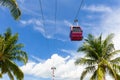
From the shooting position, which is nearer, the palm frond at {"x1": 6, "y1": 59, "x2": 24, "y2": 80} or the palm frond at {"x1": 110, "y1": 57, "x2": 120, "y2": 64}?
the palm frond at {"x1": 6, "y1": 59, "x2": 24, "y2": 80}

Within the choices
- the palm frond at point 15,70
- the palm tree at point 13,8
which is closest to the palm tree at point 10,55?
the palm frond at point 15,70

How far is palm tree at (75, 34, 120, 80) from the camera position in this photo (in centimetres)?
4447

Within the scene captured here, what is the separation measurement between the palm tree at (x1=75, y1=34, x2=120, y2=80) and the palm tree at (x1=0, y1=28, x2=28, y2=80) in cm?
822

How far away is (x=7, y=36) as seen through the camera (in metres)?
46.7

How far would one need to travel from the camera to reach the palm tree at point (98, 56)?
4447cm

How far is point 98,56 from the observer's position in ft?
150

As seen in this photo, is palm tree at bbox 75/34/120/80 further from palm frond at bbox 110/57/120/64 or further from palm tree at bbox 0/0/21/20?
palm tree at bbox 0/0/21/20

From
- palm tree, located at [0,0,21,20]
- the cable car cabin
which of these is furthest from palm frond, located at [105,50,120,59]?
palm tree, located at [0,0,21,20]

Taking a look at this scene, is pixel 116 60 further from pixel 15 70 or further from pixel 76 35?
pixel 76 35

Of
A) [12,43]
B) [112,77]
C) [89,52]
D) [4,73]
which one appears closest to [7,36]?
[12,43]

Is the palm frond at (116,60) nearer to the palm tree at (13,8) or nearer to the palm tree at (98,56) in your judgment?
the palm tree at (98,56)

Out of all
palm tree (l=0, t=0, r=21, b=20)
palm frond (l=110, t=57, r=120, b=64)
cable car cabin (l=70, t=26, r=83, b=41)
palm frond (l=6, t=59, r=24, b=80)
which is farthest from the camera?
palm frond (l=110, t=57, r=120, b=64)

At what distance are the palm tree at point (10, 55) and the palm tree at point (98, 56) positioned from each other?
822 centimetres

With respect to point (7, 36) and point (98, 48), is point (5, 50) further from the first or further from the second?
point (98, 48)
